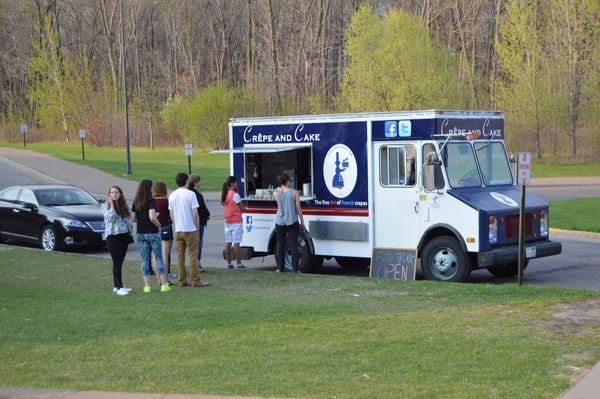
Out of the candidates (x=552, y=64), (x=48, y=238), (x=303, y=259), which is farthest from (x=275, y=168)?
(x=552, y=64)

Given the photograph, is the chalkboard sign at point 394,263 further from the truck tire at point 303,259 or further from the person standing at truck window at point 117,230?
the person standing at truck window at point 117,230

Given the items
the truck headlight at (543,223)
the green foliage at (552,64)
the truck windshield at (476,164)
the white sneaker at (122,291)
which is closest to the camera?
the white sneaker at (122,291)

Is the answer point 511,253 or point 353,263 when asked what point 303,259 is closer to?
point 353,263

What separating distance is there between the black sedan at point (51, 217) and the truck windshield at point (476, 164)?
861cm

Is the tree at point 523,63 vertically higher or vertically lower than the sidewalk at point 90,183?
higher

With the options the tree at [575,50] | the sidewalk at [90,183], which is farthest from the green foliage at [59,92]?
the tree at [575,50]

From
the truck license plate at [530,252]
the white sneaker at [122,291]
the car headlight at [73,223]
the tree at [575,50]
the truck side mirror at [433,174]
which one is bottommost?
the white sneaker at [122,291]

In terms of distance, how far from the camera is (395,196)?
1482cm

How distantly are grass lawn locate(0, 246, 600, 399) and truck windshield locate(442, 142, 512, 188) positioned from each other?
2300 millimetres

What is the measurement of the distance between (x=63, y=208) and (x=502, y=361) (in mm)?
14352

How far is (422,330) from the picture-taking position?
938cm

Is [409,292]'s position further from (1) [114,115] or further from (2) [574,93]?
(1) [114,115]

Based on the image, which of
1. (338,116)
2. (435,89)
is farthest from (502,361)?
(435,89)

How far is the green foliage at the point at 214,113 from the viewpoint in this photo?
6494cm
